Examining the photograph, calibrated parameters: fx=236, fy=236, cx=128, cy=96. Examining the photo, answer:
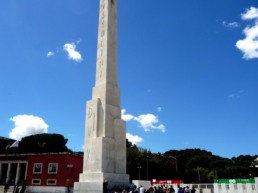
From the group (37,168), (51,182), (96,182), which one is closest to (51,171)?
(51,182)

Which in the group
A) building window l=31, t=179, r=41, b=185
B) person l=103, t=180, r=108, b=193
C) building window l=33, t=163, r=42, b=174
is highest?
building window l=33, t=163, r=42, b=174

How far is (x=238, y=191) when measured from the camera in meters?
17.3

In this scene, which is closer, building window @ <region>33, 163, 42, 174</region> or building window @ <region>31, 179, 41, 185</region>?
building window @ <region>31, 179, 41, 185</region>

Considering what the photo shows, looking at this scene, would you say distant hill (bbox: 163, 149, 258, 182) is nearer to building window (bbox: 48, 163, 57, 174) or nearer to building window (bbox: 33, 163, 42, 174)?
building window (bbox: 48, 163, 57, 174)

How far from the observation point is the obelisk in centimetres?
1556

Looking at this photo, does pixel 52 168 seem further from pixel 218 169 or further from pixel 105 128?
pixel 218 169

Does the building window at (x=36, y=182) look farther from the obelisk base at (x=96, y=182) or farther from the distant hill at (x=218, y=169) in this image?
the distant hill at (x=218, y=169)

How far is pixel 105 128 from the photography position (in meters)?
16.5

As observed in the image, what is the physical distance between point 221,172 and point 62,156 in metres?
54.6

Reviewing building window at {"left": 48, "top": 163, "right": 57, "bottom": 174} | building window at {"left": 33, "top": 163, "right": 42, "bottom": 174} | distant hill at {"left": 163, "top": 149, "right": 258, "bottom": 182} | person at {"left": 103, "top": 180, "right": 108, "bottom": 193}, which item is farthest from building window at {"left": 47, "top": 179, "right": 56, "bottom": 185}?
distant hill at {"left": 163, "top": 149, "right": 258, "bottom": 182}

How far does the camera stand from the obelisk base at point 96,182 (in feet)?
48.3

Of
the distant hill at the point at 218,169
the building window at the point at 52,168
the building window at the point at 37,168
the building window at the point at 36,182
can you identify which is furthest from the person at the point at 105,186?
the distant hill at the point at 218,169

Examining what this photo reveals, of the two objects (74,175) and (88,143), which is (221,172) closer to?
(74,175)

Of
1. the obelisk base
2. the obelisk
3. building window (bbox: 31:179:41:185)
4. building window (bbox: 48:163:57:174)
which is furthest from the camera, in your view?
building window (bbox: 31:179:41:185)
